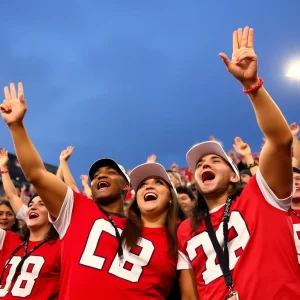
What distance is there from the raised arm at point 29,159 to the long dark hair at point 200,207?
1.02 metres

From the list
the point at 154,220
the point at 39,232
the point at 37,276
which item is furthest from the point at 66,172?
the point at 154,220

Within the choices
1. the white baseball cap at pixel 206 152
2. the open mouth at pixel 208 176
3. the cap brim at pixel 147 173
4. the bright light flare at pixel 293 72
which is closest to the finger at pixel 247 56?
the white baseball cap at pixel 206 152

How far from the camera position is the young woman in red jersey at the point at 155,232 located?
298 centimetres

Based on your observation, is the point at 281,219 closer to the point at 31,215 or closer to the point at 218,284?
the point at 218,284

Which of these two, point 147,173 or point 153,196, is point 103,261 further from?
point 147,173

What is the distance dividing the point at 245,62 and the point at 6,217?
12.5ft

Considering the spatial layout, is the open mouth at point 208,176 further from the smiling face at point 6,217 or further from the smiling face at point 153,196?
the smiling face at point 6,217

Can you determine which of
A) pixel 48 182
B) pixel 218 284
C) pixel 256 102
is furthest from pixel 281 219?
pixel 48 182

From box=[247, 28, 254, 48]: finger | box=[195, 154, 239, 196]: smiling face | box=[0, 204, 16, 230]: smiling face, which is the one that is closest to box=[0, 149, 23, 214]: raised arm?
box=[0, 204, 16, 230]: smiling face

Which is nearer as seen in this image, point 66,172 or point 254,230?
point 254,230

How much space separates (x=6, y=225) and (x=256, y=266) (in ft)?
11.9

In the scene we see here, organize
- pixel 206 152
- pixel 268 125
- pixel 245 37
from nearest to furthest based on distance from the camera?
pixel 268 125 → pixel 245 37 → pixel 206 152

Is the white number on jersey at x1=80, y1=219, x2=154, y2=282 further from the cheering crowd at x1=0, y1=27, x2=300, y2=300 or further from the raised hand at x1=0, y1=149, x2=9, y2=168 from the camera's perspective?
the raised hand at x1=0, y1=149, x2=9, y2=168

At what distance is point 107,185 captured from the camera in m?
3.88
